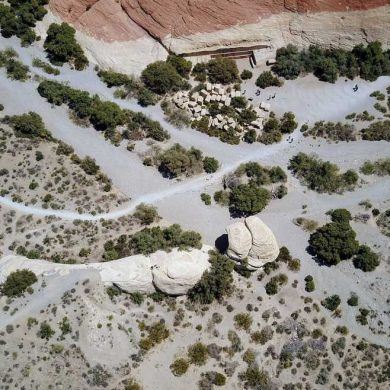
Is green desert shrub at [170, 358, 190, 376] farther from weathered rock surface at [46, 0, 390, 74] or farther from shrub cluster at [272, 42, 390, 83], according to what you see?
shrub cluster at [272, 42, 390, 83]

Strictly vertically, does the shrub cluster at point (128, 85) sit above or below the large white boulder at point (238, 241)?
above

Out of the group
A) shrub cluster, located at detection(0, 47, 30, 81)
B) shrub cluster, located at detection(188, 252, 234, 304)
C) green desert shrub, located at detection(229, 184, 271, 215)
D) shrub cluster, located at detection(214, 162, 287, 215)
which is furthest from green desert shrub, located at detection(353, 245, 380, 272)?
shrub cluster, located at detection(0, 47, 30, 81)

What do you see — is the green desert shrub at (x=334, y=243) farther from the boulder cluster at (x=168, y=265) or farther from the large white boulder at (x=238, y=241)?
the large white boulder at (x=238, y=241)

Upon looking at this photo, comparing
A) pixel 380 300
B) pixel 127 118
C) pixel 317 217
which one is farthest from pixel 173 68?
pixel 380 300

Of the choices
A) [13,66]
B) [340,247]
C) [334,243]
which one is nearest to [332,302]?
[340,247]

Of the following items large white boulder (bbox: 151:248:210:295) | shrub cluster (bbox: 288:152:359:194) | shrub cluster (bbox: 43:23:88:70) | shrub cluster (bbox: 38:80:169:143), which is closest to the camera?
large white boulder (bbox: 151:248:210:295)

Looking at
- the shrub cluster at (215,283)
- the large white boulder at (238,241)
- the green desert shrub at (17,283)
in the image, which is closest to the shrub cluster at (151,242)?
the shrub cluster at (215,283)

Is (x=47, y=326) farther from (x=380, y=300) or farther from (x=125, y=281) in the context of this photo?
(x=380, y=300)
